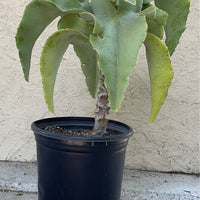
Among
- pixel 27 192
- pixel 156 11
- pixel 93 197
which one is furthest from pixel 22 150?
pixel 156 11

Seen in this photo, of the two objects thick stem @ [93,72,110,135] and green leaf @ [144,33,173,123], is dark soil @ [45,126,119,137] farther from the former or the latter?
green leaf @ [144,33,173,123]

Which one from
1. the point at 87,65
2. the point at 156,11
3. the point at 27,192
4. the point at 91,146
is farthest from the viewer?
the point at 27,192

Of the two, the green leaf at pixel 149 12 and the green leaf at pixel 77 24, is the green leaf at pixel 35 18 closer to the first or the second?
the green leaf at pixel 77 24

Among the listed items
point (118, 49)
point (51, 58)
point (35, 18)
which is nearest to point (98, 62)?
point (118, 49)

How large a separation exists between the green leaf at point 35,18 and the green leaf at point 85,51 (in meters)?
0.04

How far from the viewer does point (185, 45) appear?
154 cm

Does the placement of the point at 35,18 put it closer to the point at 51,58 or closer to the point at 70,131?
the point at 51,58

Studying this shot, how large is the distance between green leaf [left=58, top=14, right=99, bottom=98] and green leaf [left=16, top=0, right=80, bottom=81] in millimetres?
35

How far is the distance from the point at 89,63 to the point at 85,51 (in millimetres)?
52

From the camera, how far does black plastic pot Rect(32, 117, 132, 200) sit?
40.4 inches

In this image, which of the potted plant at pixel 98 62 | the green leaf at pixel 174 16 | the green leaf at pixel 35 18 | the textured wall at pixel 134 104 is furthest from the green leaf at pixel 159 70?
the textured wall at pixel 134 104

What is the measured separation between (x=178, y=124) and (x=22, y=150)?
87 centimetres

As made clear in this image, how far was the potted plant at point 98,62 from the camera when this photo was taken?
2.71 ft

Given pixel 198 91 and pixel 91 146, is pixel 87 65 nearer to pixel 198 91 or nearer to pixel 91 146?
pixel 91 146
